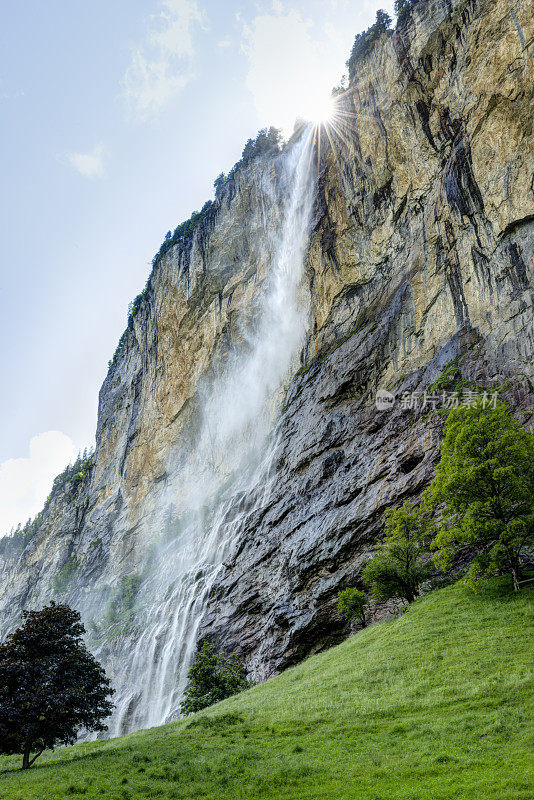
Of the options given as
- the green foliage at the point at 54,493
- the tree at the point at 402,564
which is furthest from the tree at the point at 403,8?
the green foliage at the point at 54,493

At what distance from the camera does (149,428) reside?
257 ft

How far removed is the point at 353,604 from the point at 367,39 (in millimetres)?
48409

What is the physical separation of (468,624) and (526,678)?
5480mm

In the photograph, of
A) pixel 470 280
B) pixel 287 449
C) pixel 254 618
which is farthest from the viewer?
pixel 287 449

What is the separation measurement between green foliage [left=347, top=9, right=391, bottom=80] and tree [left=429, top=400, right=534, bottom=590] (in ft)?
133

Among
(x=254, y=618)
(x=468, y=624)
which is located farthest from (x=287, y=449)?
(x=468, y=624)

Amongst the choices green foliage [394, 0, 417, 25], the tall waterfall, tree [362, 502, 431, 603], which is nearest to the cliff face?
green foliage [394, 0, 417, 25]

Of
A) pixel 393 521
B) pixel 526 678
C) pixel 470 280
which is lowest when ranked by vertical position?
pixel 526 678

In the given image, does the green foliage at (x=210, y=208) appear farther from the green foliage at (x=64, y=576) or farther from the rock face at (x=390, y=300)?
the green foliage at (x=64, y=576)

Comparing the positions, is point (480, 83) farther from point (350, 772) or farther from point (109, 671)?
point (109, 671)

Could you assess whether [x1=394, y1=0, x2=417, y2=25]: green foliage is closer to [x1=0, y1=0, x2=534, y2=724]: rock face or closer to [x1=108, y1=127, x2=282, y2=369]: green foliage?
[x1=0, y1=0, x2=534, y2=724]: rock face

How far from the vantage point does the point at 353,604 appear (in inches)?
1112

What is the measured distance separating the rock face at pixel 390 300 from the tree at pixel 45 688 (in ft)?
42.7

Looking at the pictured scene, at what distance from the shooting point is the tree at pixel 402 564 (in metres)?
26.0
